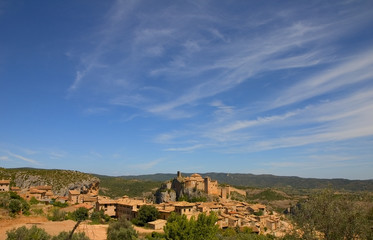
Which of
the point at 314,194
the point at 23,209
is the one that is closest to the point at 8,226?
the point at 23,209

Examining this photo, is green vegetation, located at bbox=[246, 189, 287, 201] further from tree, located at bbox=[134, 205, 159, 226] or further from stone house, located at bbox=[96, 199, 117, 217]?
tree, located at bbox=[134, 205, 159, 226]

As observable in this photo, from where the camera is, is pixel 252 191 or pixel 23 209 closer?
pixel 23 209

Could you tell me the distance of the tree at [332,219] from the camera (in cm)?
1509

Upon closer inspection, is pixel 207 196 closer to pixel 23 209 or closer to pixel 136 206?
pixel 136 206

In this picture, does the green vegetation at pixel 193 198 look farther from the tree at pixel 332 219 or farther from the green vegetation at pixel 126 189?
the tree at pixel 332 219

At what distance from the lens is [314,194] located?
1770cm

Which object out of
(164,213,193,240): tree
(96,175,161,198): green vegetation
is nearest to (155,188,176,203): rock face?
(96,175,161,198): green vegetation

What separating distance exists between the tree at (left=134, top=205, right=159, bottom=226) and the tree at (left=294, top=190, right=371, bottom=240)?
3634cm

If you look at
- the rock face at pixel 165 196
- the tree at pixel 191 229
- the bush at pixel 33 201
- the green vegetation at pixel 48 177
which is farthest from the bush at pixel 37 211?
the rock face at pixel 165 196

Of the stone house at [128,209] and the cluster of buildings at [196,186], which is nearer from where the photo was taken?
the stone house at [128,209]

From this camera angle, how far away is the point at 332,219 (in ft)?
50.1

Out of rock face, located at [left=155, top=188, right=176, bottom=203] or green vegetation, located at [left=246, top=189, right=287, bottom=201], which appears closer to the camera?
rock face, located at [left=155, top=188, right=176, bottom=203]

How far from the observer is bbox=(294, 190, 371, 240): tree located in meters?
15.1

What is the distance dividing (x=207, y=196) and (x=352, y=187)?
135792 millimetres
